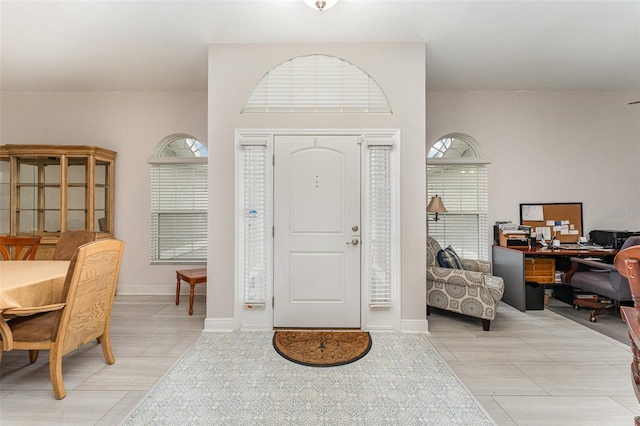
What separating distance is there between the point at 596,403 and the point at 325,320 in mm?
2134

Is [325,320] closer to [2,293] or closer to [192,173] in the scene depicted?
[2,293]

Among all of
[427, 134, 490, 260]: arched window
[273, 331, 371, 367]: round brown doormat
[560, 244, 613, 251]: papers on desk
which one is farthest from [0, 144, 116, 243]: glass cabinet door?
[560, 244, 613, 251]: papers on desk

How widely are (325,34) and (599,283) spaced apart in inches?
160

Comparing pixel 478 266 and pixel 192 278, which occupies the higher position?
pixel 478 266

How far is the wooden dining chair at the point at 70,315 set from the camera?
6.46ft

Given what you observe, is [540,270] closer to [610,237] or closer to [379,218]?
[610,237]

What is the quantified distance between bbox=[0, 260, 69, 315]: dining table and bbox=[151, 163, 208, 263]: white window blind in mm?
1994

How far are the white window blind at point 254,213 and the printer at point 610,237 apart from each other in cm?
454

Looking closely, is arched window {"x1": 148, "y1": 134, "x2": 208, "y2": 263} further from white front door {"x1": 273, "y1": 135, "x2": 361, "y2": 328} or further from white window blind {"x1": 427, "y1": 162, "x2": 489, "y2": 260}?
white window blind {"x1": 427, "y1": 162, "x2": 489, "y2": 260}

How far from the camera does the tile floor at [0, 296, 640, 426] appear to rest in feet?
6.24

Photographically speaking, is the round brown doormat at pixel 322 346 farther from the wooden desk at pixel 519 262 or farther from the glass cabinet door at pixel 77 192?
the glass cabinet door at pixel 77 192

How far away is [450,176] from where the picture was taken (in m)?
4.51

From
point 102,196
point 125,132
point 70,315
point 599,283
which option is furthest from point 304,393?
point 125,132

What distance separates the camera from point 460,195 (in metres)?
4.50
